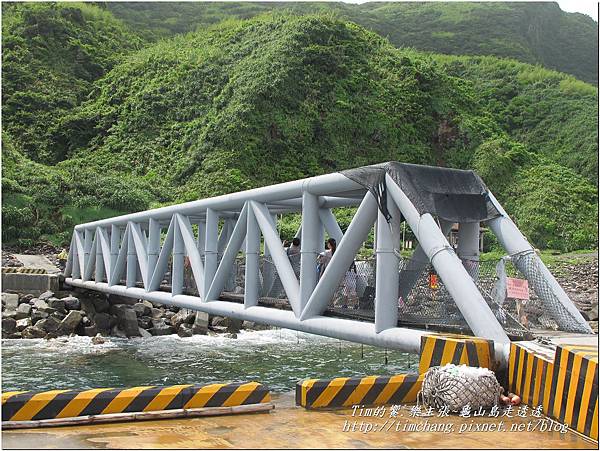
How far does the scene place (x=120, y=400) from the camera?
7746mm

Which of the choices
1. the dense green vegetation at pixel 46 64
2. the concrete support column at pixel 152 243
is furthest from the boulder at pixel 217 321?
the dense green vegetation at pixel 46 64

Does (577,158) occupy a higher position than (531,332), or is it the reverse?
(577,158)

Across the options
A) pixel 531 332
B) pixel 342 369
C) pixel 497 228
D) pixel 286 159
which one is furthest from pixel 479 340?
pixel 286 159

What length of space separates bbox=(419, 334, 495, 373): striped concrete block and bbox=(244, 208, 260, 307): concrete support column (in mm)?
6306

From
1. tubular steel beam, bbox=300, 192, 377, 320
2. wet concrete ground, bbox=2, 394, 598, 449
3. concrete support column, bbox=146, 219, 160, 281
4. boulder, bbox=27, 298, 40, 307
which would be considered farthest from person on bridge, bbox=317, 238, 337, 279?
boulder, bbox=27, 298, 40, 307

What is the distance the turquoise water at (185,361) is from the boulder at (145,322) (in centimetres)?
174

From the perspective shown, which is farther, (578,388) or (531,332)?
(531,332)

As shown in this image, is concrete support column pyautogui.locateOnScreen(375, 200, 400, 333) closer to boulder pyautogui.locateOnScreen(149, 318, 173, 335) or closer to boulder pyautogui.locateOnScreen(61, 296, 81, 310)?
boulder pyautogui.locateOnScreen(149, 318, 173, 335)

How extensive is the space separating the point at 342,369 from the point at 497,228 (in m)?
9.56

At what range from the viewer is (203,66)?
78.3 metres

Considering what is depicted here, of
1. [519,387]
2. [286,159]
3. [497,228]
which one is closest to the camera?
[519,387]

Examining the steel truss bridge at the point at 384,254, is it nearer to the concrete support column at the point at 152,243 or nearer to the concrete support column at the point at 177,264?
the concrete support column at the point at 177,264

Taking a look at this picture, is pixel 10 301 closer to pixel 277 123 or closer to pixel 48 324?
pixel 48 324

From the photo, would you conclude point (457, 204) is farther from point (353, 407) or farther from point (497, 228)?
point (353, 407)
